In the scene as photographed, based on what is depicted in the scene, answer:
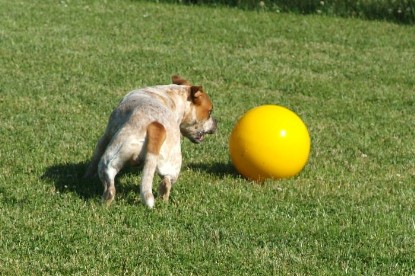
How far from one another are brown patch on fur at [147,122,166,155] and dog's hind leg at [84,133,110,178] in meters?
0.69

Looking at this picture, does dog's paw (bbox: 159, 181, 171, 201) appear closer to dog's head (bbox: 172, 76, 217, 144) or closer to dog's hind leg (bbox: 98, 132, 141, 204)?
dog's hind leg (bbox: 98, 132, 141, 204)

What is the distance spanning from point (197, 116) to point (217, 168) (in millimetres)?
700

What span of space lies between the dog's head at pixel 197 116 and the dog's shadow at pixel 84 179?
15.5 inches

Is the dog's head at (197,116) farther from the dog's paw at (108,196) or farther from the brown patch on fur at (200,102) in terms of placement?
the dog's paw at (108,196)

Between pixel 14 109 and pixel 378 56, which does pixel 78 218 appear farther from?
pixel 378 56

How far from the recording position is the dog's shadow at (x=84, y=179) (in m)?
7.23

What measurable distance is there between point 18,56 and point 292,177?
20.2 feet

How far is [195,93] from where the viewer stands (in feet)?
25.2

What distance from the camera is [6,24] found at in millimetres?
14617

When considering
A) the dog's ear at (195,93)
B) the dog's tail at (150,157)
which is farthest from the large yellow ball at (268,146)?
the dog's tail at (150,157)

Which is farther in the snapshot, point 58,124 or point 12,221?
point 58,124

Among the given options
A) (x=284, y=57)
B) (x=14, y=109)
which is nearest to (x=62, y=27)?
(x=284, y=57)

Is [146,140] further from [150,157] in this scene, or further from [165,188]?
[165,188]

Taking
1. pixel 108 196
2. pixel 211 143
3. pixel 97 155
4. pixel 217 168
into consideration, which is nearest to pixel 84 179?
pixel 97 155
